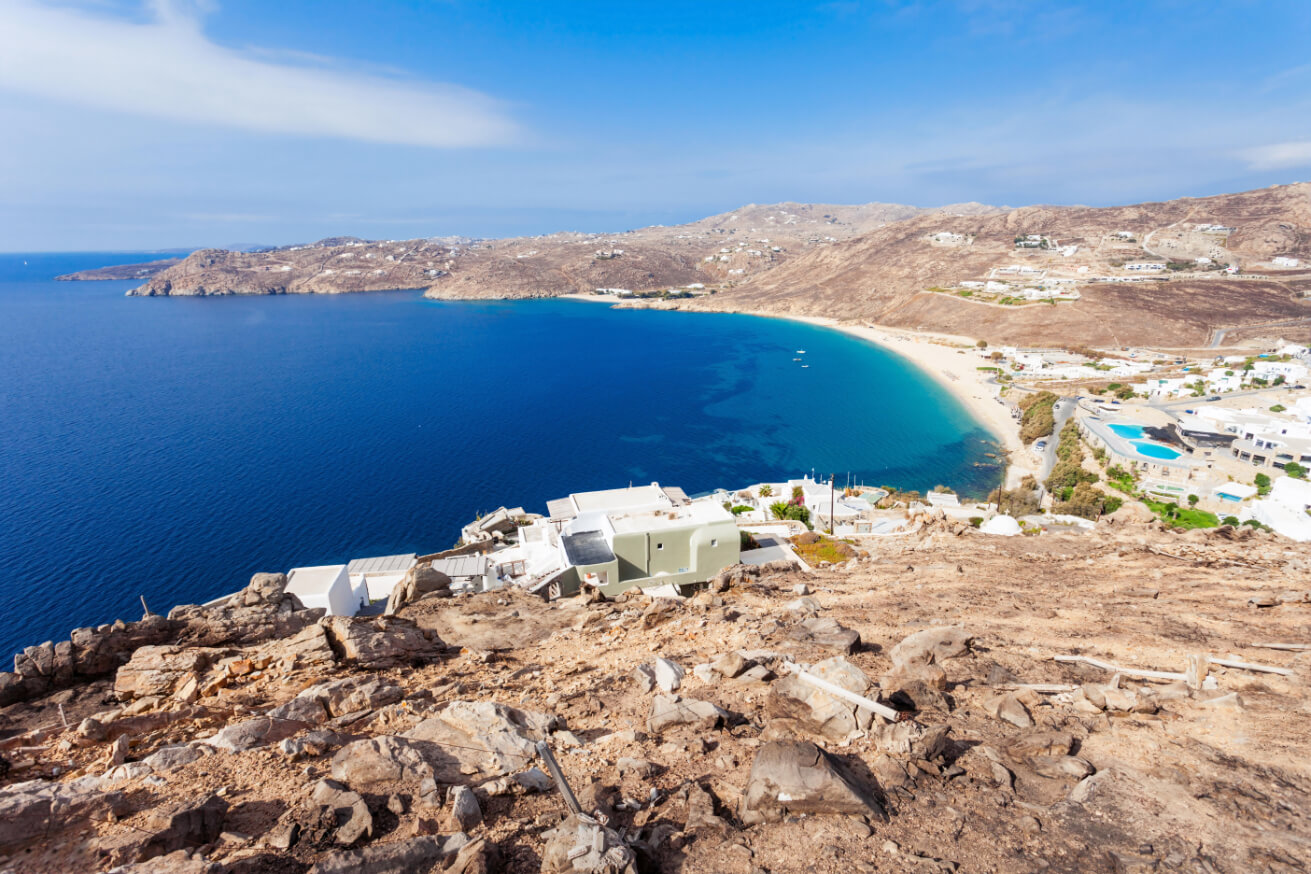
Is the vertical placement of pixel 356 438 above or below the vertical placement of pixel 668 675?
below

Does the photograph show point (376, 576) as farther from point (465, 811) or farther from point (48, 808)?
point (465, 811)

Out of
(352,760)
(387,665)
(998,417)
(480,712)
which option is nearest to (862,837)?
(480,712)

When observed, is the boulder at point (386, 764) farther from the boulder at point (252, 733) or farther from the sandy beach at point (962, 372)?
the sandy beach at point (962, 372)

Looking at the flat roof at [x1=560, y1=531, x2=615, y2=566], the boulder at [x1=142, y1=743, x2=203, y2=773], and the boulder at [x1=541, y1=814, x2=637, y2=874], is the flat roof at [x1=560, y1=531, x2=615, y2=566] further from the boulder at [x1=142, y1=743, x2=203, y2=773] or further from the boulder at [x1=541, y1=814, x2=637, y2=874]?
the boulder at [x1=541, y1=814, x2=637, y2=874]

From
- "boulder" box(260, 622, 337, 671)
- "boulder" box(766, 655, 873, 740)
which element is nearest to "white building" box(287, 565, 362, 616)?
"boulder" box(260, 622, 337, 671)

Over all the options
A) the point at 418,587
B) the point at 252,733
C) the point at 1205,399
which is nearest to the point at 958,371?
the point at 1205,399

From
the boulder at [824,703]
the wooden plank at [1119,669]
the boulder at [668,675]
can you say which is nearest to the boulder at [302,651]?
the boulder at [668,675]
